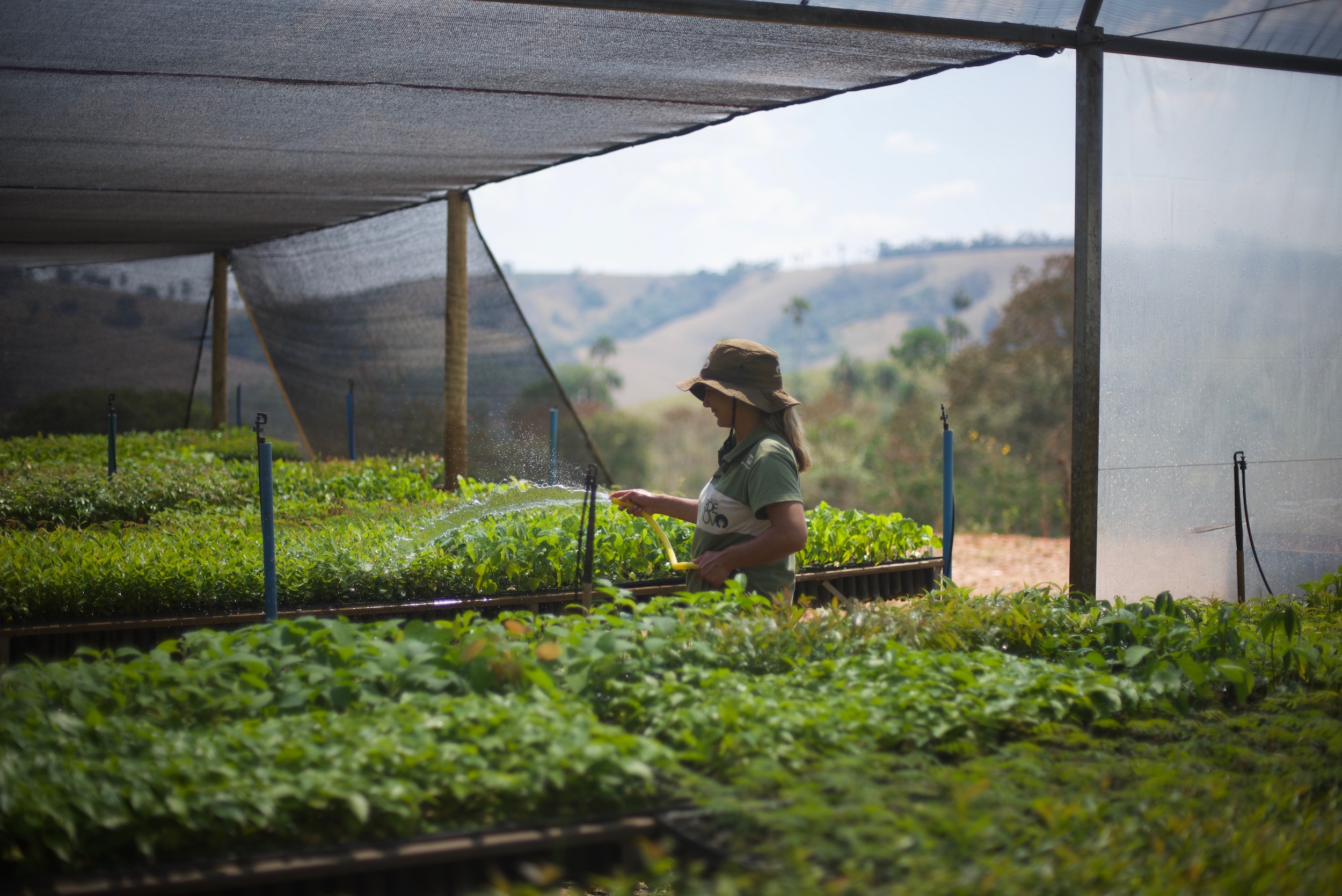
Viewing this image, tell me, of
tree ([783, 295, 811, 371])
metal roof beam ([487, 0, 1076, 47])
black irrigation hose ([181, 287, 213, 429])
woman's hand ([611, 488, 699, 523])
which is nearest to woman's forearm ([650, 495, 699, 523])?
woman's hand ([611, 488, 699, 523])

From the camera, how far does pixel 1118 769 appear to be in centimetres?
218

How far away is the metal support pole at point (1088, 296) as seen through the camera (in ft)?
14.0

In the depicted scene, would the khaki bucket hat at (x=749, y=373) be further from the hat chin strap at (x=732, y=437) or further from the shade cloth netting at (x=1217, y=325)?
the shade cloth netting at (x=1217, y=325)

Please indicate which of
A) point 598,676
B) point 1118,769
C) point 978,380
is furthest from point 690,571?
point 978,380

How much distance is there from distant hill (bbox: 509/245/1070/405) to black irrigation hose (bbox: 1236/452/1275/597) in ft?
281

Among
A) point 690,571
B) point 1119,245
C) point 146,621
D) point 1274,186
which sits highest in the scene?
point 1274,186

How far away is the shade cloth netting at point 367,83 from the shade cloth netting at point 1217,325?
869mm

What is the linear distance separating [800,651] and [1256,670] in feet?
4.35

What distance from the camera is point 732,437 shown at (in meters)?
3.59

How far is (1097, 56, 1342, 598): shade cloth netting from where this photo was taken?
173 inches

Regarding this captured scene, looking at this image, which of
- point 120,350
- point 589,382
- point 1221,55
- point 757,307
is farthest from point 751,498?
point 757,307

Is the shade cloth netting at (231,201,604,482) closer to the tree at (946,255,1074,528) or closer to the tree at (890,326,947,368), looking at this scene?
the tree at (946,255,1074,528)

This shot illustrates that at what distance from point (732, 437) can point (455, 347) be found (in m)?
4.94

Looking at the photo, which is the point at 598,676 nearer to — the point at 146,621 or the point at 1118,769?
the point at 1118,769
